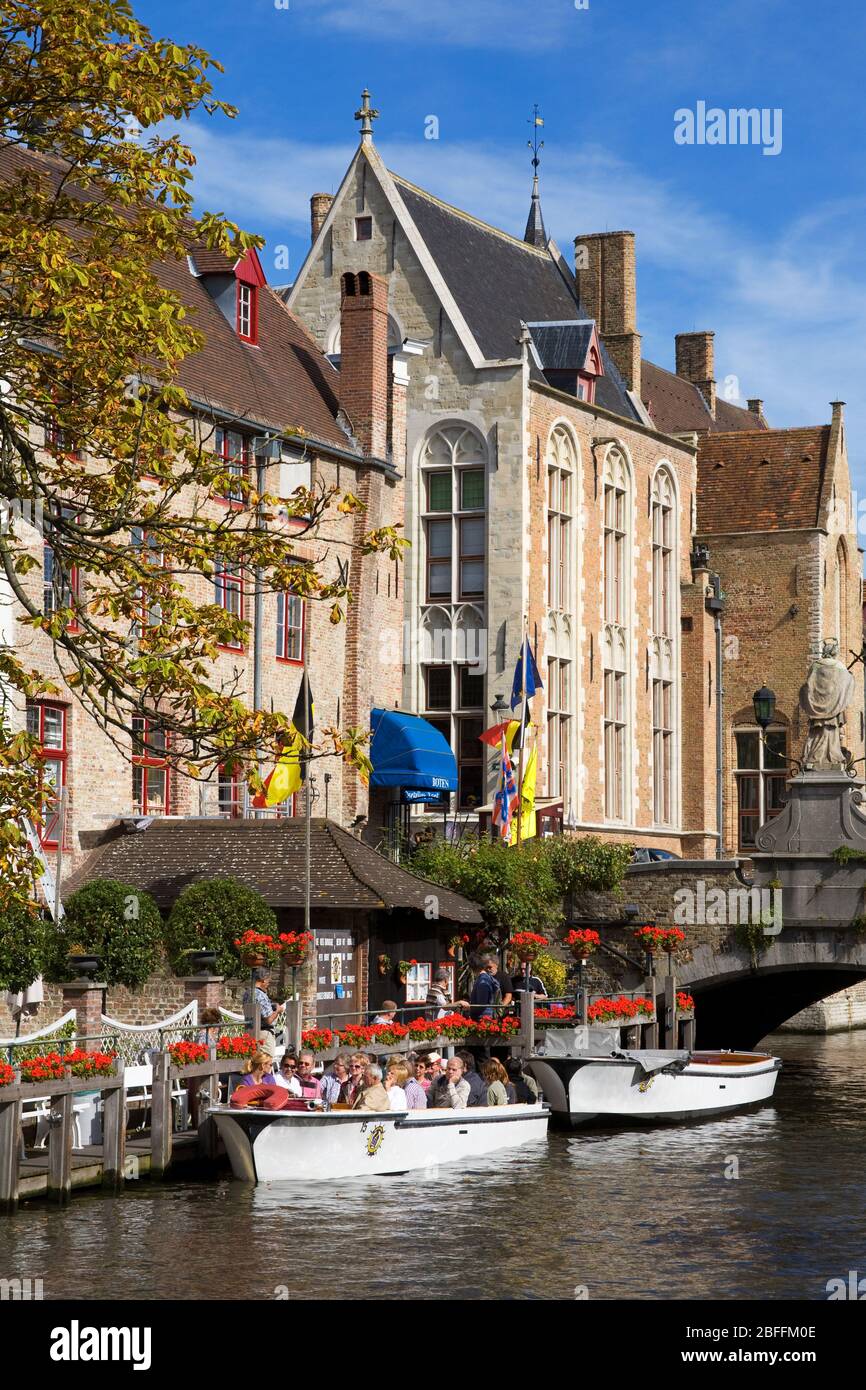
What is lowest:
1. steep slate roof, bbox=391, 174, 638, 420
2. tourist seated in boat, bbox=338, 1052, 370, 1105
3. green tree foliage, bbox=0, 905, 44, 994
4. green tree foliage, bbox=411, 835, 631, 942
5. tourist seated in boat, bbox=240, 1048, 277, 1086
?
tourist seated in boat, bbox=338, 1052, 370, 1105

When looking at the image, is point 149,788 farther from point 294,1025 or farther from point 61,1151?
point 61,1151

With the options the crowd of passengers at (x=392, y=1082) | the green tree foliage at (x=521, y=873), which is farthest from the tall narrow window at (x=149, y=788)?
the crowd of passengers at (x=392, y=1082)

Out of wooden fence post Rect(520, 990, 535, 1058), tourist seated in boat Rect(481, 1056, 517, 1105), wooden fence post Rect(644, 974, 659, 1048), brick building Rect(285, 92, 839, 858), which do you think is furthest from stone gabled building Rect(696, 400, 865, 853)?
tourist seated in boat Rect(481, 1056, 517, 1105)

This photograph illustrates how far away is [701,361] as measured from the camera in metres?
72.7

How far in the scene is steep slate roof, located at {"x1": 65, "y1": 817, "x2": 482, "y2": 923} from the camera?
31.9 m

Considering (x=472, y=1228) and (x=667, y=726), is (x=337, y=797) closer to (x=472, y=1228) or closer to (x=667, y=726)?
(x=667, y=726)

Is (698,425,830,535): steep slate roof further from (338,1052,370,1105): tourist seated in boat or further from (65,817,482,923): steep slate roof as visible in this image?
(338,1052,370,1105): tourist seated in boat

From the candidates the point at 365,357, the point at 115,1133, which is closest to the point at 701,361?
the point at 365,357

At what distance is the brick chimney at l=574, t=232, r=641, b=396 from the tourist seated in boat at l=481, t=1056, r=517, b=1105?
31.0 meters

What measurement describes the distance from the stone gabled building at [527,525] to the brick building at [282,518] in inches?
67.8

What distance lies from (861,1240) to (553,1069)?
1074 cm

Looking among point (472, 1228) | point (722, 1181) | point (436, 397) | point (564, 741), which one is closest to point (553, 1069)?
point (722, 1181)

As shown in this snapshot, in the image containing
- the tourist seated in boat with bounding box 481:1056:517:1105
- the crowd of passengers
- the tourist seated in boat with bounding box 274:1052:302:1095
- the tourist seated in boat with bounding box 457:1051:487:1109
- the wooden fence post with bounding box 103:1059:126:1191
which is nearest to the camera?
the wooden fence post with bounding box 103:1059:126:1191
